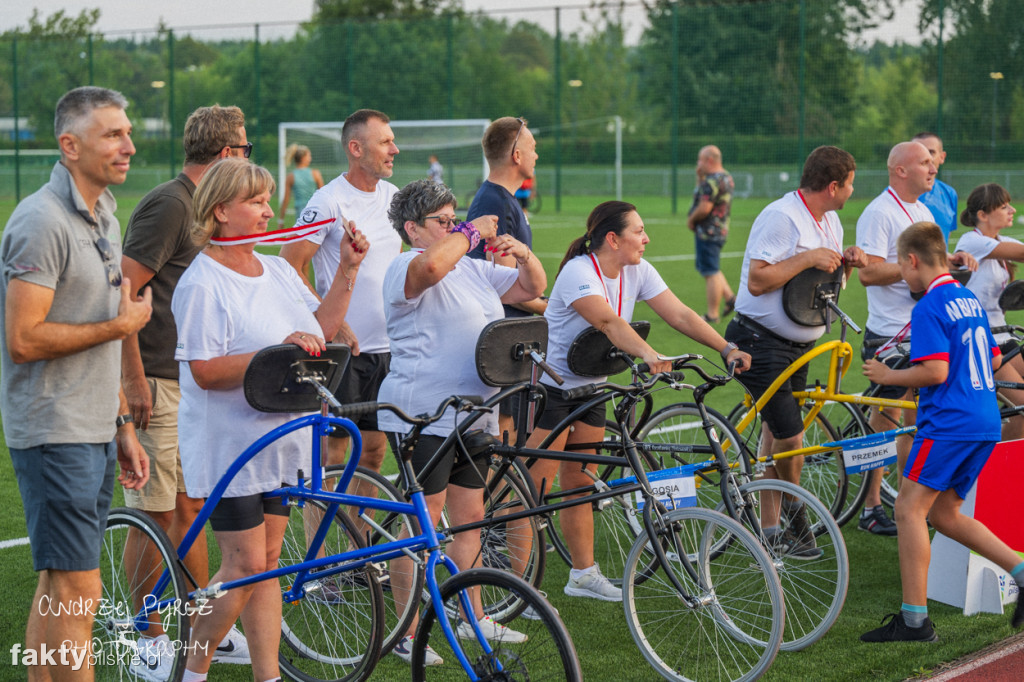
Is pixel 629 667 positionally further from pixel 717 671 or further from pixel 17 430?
pixel 17 430

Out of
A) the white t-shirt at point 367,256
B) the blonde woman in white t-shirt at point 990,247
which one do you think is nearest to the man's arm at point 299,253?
the white t-shirt at point 367,256

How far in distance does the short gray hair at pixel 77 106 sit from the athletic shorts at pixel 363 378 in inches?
77.9

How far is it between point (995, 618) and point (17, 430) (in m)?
3.85

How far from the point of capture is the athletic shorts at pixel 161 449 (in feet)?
13.6

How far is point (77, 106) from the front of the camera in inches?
124

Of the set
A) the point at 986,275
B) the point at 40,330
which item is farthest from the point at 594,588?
the point at 986,275

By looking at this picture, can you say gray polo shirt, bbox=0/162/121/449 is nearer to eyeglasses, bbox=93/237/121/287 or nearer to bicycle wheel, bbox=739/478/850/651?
eyeglasses, bbox=93/237/121/287

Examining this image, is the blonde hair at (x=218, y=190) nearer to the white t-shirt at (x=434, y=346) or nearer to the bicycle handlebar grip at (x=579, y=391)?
the white t-shirt at (x=434, y=346)

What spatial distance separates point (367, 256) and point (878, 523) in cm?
302

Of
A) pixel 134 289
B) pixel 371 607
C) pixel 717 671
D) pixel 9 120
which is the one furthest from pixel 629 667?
pixel 9 120

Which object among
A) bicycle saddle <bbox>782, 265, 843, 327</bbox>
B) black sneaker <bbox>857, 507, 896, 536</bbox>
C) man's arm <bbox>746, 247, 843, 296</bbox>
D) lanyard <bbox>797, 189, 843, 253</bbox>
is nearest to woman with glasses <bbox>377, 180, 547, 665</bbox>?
man's arm <bbox>746, 247, 843, 296</bbox>

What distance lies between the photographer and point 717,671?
13.3 feet

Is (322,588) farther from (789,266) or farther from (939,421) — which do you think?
(789,266)

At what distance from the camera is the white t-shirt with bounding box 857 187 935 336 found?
5867 mm
